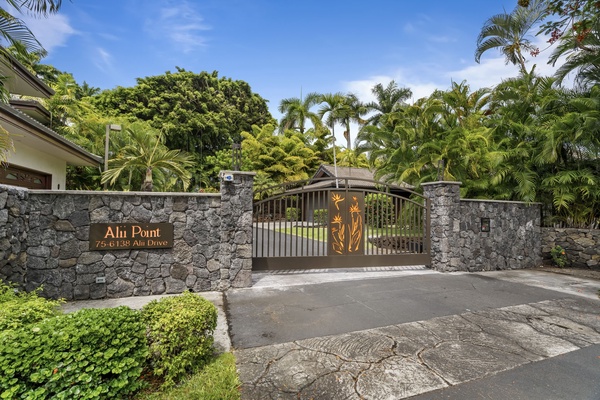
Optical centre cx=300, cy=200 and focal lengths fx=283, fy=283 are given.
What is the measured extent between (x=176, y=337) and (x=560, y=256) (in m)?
11.2

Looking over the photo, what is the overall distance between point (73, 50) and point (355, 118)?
852 inches

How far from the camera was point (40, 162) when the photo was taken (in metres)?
8.73

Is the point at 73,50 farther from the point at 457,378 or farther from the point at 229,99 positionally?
the point at 229,99

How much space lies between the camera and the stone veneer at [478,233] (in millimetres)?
7801

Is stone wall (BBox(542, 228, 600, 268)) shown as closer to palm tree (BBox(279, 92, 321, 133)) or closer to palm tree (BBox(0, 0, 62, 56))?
palm tree (BBox(0, 0, 62, 56))

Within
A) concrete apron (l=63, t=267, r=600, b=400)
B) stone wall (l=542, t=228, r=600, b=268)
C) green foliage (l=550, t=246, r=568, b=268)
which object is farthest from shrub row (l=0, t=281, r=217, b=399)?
stone wall (l=542, t=228, r=600, b=268)

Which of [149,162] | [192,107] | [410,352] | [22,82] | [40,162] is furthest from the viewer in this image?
[192,107]

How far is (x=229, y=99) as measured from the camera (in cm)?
3091

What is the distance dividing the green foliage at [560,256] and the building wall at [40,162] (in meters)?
14.8

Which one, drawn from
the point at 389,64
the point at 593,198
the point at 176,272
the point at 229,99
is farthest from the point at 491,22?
the point at 229,99

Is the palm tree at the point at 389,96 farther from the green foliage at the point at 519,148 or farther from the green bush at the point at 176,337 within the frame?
the green bush at the point at 176,337

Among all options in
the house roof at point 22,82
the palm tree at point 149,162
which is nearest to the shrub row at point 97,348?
the palm tree at point 149,162

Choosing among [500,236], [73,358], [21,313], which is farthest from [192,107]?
[73,358]

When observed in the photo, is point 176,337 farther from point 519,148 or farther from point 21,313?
point 519,148
